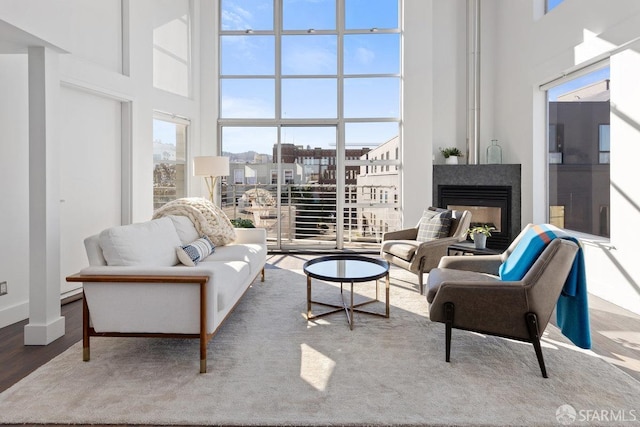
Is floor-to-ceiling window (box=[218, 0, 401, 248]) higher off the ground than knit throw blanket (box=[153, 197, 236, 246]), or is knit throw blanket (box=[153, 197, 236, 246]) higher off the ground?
floor-to-ceiling window (box=[218, 0, 401, 248])

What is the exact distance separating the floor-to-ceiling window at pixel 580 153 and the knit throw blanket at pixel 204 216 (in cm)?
420

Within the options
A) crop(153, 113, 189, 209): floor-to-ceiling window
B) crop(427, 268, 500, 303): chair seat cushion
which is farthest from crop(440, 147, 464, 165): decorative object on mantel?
crop(153, 113, 189, 209): floor-to-ceiling window

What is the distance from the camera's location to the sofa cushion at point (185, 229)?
3775 millimetres

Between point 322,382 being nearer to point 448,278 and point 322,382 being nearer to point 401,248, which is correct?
point 448,278

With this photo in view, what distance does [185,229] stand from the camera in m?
3.86

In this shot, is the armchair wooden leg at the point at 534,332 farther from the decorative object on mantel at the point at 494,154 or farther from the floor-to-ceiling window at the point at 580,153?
the decorative object on mantel at the point at 494,154

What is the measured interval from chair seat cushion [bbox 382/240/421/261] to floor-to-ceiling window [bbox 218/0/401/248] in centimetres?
200

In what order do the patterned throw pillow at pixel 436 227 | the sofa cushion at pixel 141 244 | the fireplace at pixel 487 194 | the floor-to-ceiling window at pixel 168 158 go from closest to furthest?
the sofa cushion at pixel 141 244
the patterned throw pillow at pixel 436 227
the floor-to-ceiling window at pixel 168 158
the fireplace at pixel 487 194

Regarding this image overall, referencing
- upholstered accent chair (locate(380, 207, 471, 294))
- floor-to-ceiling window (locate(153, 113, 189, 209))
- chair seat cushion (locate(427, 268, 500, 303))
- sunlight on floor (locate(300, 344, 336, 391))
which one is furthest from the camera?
floor-to-ceiling window (locate(153, 113, 189, 209))

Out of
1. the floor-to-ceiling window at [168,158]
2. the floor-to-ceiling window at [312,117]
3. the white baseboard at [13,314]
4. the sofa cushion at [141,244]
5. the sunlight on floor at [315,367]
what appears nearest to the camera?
the sunlight on floor at [315,367]

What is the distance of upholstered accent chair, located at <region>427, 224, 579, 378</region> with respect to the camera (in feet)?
7.63

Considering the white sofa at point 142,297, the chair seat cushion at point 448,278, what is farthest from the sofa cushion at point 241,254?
the chair seat cushion at point 448,278

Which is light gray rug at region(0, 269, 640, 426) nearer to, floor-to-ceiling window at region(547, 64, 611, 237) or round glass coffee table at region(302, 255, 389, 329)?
round glass coffee table at region(302, 255, 389, 329)

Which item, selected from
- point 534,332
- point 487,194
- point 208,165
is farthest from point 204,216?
point 487,194
